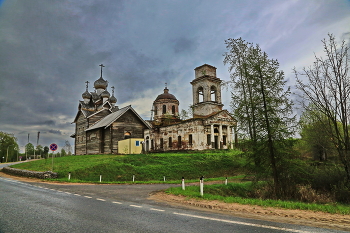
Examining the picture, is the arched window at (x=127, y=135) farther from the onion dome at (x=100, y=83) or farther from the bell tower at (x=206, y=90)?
the onion dome at (x=100, y=83)

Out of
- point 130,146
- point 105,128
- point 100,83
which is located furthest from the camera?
point 100,83

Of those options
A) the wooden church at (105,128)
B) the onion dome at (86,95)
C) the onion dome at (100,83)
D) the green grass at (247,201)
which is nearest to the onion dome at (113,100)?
the onion dome at (100,83)

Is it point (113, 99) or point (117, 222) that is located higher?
point (113, 99)

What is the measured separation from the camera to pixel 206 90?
3922cm

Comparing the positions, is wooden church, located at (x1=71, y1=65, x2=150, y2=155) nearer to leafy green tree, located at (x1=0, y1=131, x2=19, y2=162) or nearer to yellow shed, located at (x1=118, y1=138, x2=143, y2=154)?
yellow shed, located at (x1=118, y1=138, x2=143, y2=154)

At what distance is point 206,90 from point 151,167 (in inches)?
748

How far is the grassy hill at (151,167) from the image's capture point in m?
21.7

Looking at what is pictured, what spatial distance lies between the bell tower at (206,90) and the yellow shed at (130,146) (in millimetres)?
11616

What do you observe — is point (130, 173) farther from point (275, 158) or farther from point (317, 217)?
point (317, 217)

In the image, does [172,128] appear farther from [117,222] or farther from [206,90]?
[117,222]

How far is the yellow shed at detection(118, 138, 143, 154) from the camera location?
3341 cm

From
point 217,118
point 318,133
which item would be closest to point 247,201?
point 318,133

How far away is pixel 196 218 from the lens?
21.5 ft

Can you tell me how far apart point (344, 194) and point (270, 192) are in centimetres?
381
